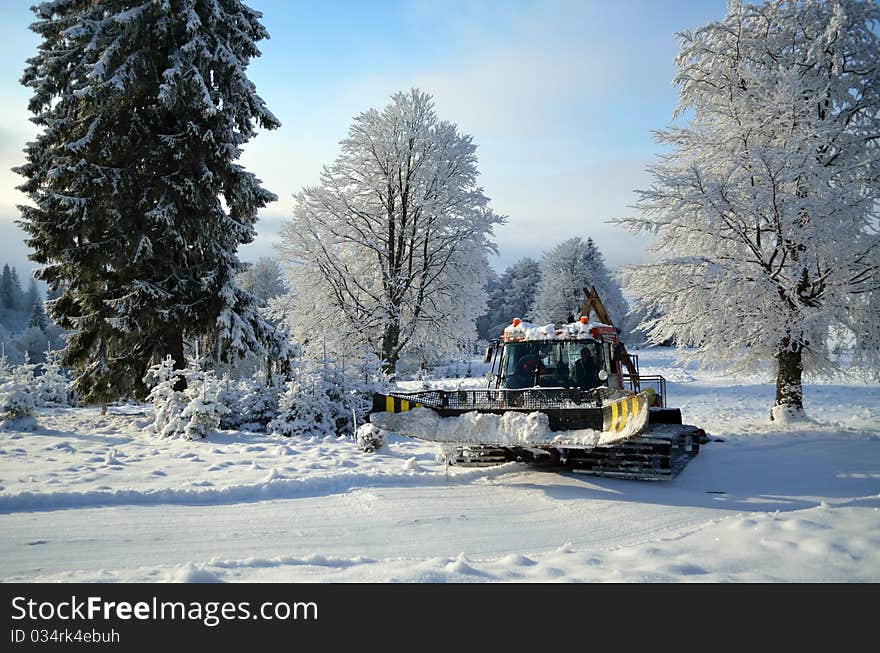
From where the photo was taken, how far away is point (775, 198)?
1266 centimetres

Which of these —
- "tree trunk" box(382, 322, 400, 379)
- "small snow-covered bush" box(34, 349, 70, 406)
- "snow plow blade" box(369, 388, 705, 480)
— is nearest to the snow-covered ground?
"snow plow blade" box(369, 388, 705, 480)

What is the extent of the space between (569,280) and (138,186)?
122 ft

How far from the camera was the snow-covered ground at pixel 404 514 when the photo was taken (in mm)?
4555

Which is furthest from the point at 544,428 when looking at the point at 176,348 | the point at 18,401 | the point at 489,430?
the point at 18,401

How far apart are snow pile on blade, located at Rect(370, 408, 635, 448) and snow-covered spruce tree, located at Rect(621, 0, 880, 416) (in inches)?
288

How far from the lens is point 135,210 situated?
44.0 feet

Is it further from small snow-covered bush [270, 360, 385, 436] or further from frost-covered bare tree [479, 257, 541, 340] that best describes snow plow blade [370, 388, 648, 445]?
frost-covered bare tree [479, 257, 541, 340]

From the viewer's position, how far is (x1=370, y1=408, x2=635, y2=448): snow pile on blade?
7422 millimetres

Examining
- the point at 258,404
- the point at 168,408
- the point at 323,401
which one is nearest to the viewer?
the point at 168,408

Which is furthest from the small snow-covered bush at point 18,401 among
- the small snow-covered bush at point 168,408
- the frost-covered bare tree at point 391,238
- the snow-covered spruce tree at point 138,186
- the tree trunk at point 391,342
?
the tree trunk at point 391,342

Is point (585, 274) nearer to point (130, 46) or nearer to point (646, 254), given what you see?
point (646, 254)

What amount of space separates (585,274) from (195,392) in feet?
128

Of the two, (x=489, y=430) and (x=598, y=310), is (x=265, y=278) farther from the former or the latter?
(x=489, y=430)
